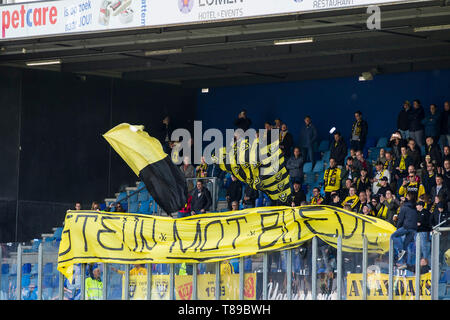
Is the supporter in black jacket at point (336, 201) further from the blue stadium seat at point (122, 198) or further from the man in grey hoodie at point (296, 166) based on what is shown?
the blue stadium seat at point (122, 198)

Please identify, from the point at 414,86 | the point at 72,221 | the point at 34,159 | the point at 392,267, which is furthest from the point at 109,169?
the point at 392,267

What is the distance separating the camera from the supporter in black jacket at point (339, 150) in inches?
952

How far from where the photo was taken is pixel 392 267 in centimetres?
1448

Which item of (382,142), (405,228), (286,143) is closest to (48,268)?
(405,228)

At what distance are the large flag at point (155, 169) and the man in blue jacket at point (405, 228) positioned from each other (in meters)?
3.79

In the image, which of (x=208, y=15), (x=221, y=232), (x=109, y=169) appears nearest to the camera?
(x=221, y=232)

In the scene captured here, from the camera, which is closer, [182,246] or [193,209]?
[182,246]

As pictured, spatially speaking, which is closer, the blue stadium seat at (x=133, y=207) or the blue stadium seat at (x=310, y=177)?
the blue stadium seat at (x=310, y=177)

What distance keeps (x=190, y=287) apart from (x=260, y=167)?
7552 mm

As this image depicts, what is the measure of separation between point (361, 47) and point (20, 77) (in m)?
8.44

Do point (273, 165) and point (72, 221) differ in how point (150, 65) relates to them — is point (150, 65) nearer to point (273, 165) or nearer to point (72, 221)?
point (273, 165)

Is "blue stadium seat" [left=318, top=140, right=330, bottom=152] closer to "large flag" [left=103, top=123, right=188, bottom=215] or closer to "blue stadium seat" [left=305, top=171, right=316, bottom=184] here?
"blue stadium seat" [left=305, top=171, right=316, bottom=184]

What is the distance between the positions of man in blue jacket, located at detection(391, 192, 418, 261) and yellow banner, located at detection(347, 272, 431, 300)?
33 centimetres

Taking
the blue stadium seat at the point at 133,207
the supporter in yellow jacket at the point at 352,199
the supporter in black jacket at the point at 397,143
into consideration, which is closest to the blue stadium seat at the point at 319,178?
the supporter in black jacket at the point at 397,143
